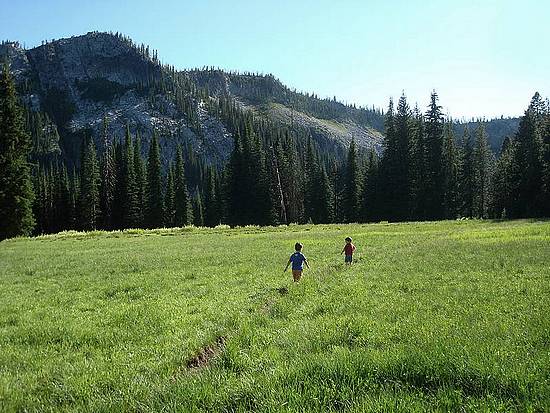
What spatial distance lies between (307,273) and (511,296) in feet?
37.5

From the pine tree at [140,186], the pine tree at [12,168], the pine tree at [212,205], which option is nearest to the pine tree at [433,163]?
the pine tree at [212,205]

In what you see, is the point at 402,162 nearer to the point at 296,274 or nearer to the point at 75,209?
the point at 296,274

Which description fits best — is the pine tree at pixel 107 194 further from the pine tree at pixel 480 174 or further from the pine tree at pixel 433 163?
the pine tree at pixel 480 174

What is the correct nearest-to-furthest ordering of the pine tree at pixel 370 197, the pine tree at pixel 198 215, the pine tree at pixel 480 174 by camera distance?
1. the pine tree at pixel 370 197
2. the pine tree at pixel 480 174
3. the pine tree at pixel 198 215

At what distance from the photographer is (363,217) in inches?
3784

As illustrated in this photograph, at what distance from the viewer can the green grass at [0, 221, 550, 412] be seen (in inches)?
286

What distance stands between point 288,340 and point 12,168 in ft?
193

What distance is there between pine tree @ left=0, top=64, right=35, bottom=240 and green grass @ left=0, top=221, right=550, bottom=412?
39939 millimetres

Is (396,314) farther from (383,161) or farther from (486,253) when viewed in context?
(383,161)

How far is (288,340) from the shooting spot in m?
10.4

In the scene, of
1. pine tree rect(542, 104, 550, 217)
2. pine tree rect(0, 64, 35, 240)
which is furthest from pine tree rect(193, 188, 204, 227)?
pine tree rect(542, 104, 550, 217)

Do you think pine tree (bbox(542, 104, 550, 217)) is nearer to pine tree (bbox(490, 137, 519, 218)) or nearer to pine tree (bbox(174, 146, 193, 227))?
pine tree (bbox(490, 137, 519, 218))

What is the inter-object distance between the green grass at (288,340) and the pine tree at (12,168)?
39939 millimetres

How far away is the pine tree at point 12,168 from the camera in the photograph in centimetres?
5719
